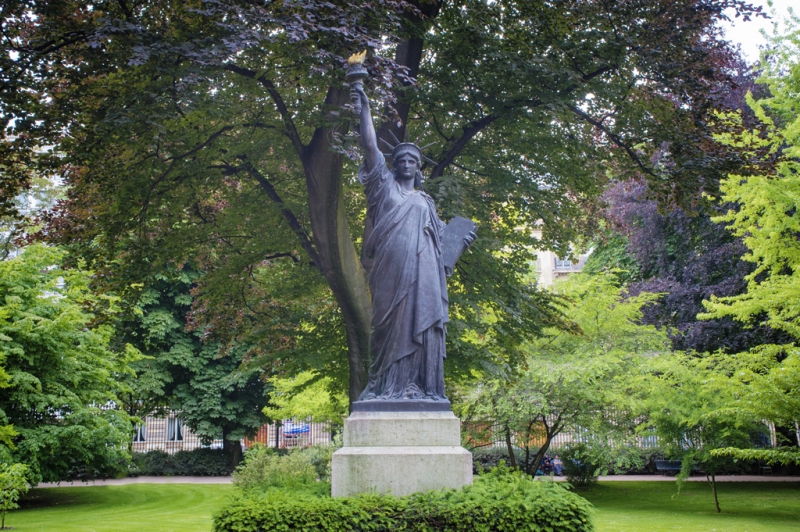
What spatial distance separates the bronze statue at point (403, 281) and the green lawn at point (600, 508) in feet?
27.9

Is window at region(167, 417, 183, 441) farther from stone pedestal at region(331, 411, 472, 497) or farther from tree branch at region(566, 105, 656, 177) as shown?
stone pedestal at region(331, 411, 472, 497)

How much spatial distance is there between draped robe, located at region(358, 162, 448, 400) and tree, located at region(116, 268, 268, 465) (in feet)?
75.8

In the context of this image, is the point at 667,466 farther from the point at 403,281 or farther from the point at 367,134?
the point at 367,134

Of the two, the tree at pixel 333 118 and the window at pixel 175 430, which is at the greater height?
the tree at pixel 333 118

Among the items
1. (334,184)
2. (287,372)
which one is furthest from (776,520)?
(334,184)

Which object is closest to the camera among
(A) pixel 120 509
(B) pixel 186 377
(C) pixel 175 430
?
(A) pixel 120 509

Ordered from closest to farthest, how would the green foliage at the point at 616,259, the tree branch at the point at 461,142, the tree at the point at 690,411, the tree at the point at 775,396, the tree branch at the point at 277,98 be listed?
the tree branch at the point at 277,98 → the tree at the point at 775,396 → the tree branch at the point at 461,142 → the tree at the point at 690,411 → the green foliage at the point at 616,259

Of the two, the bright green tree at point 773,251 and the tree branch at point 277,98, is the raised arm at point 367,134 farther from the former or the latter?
the bright green tree at point 773,251

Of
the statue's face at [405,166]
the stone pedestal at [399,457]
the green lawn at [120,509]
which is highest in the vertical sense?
the statue's face at [405,166]

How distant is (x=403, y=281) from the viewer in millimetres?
7125

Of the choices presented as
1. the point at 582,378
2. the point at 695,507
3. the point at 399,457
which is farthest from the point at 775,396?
the point at 399,457

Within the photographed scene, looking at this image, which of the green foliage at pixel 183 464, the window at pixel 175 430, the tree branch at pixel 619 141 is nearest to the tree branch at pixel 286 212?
the tree branch at pixel 619 141

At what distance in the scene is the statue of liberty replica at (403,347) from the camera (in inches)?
258

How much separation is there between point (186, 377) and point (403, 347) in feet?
85.4
